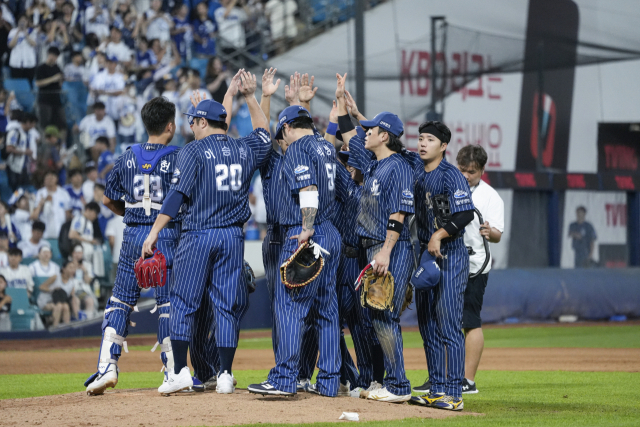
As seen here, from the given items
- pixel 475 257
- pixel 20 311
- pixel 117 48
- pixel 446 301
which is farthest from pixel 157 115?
pixel 117 48

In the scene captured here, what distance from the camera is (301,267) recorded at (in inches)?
216

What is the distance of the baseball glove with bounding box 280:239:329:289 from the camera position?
5457 millimetres

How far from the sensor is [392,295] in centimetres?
561

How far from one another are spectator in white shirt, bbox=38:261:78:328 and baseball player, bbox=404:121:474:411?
30.7 feet

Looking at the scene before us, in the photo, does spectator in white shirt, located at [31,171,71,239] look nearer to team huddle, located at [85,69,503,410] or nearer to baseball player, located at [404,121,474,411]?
team huddle, located at [85,69,503,410]

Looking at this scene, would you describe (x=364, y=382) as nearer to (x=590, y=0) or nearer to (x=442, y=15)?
(x=442, y=15)

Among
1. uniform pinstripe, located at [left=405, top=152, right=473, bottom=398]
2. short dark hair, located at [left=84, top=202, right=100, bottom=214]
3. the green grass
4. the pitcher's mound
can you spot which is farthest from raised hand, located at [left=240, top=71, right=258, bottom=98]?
short dark hair, located at [left=84, top=202, right=100, bottom=214]

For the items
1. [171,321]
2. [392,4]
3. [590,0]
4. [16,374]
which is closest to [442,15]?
[392,4]

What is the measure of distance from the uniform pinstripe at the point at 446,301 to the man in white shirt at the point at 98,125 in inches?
439

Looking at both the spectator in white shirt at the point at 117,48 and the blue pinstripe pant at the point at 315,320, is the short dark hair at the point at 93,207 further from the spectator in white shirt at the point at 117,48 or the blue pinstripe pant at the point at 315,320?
the blue pinstripe pant at the point at 315,320

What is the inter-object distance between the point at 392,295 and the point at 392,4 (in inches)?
584

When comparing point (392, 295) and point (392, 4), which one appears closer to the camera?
point (392, 295)

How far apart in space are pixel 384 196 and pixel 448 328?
1.07m

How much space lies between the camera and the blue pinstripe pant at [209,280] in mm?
5652
